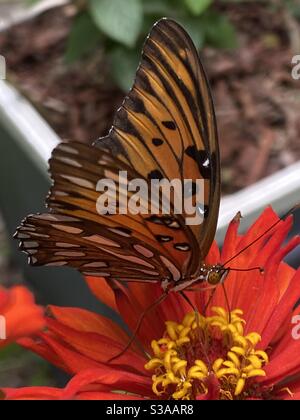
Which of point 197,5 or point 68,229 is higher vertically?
point 197,5

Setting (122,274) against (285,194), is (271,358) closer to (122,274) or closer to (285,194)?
(122,274)

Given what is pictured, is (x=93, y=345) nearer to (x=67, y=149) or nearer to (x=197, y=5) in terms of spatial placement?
(x=67, y=149)

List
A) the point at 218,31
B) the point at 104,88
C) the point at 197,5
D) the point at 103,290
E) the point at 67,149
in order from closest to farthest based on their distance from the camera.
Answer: the point at 67,149, the point at 103,290, the point at 197,5, the point at 218,31, the point at 104,88

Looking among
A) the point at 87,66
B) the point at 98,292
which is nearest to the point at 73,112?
the point at 87,66

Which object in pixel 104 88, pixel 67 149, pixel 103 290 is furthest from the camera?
pixel 104 88

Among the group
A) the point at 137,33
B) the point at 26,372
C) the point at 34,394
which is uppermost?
the point at 137,33

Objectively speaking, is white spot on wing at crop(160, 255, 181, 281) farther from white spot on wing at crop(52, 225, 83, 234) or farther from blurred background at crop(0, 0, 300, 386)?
blurred background at crop(0, 0, 300, 386)

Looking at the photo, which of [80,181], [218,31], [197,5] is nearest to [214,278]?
[80,181]
